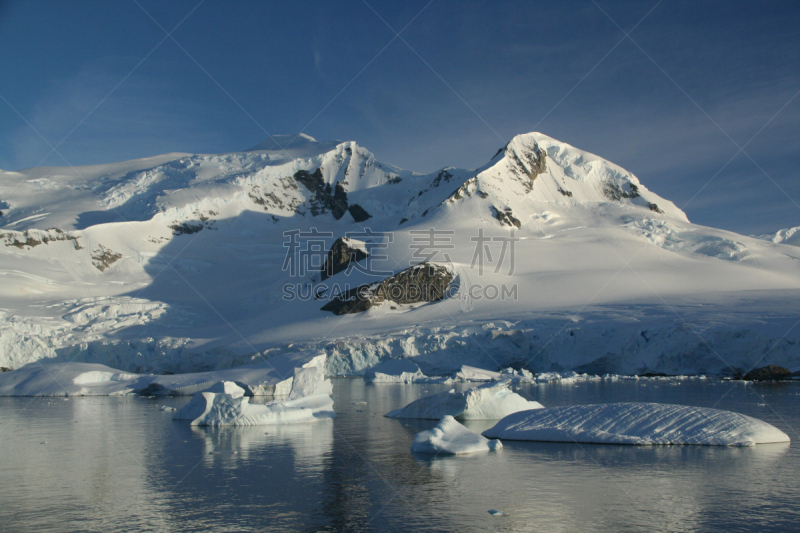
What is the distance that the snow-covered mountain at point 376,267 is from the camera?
124ft

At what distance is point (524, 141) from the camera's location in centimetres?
7912

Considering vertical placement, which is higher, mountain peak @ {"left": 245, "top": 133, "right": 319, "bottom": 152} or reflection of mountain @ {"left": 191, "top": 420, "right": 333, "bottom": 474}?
mountain peak @ {"left": 245, "top": 133, "right": 319, "bottom": 152}

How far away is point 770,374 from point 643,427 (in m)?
21.5

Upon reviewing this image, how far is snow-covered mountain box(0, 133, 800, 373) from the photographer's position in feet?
124

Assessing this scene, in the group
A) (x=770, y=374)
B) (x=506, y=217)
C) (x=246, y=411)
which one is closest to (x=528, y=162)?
(x=506, y=217)

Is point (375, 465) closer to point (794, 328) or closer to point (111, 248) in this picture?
point (794, 328)

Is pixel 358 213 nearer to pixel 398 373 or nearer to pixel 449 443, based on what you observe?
pixel 398 373

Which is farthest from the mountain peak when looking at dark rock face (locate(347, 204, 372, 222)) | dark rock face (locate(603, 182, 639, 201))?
dark rock face (locate(603, 182, 639, 201))

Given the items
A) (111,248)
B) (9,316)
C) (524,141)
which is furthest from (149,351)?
(524,141)

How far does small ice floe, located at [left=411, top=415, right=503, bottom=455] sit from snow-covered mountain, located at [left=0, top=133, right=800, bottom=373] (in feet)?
69.4

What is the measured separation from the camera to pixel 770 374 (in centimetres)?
3016

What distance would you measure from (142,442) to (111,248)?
57954 millimetres

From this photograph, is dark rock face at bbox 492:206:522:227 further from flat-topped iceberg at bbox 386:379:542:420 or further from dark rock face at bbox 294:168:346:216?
flat-topped iceberg at bbox 386:379:542:420

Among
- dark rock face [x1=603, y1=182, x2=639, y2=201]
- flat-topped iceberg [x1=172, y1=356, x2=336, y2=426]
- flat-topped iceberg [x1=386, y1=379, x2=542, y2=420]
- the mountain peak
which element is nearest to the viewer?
flat-topped iceberg [x1=386, y1=379, x2=542, y2=420]
